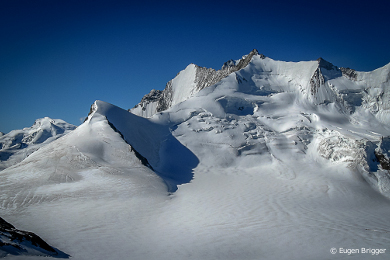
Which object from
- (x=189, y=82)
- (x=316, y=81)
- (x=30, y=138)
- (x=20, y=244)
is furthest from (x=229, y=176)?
(x=30, y=138)

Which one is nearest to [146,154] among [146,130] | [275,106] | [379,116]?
[146,130]

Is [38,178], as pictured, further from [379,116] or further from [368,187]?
Result: [379,116]

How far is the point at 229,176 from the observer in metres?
Answer: 24.7

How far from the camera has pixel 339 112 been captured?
115 feet

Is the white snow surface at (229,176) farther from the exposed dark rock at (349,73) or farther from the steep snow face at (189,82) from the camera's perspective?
the steep snow face at (189,82)

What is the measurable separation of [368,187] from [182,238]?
22.3 metres

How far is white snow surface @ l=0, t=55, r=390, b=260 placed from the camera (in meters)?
10.2

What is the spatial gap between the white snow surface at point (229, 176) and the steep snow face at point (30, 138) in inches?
2487

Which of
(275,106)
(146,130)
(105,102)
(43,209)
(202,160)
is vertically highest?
(275,106)

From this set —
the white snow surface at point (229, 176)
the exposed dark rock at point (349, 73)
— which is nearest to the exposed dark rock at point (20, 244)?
the white snow surface at point (229, 176)

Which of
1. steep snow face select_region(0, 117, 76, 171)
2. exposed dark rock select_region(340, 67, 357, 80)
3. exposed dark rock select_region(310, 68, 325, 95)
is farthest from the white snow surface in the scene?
steep snow face select_region(0, 117, 76, 171)

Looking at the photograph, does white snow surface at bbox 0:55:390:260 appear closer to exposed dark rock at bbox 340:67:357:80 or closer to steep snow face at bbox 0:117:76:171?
exposed dark rock at bbox 340:67:357:80

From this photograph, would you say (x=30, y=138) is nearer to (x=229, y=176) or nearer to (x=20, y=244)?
(x=229, y=176)

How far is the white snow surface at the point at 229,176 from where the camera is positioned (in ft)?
33.6
